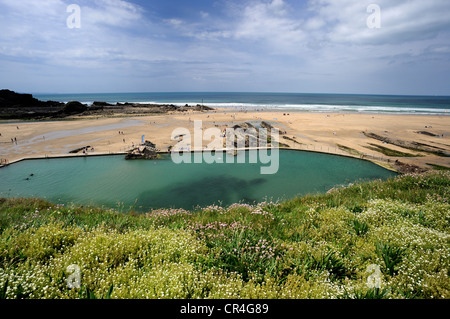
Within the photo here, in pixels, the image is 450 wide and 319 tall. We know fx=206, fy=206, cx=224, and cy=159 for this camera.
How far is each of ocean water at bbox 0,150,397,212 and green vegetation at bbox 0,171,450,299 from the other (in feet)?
24.7

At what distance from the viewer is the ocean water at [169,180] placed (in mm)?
15203

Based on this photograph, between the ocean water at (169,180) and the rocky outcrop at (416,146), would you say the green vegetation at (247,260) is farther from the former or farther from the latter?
the rocky outcrop at (416,146)

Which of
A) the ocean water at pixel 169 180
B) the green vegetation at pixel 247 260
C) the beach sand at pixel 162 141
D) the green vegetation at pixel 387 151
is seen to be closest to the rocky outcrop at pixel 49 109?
the beach sand at pixel 162 141

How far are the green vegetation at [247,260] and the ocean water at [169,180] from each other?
753cm

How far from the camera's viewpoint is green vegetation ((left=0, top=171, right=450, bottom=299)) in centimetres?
390

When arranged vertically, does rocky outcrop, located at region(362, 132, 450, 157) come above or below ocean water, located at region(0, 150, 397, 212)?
above

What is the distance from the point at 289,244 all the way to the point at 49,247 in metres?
6.16

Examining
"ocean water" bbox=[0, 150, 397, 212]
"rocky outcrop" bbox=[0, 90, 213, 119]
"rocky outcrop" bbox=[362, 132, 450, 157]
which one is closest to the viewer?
"ocean water" bbox=[0, 150, 397, 212]

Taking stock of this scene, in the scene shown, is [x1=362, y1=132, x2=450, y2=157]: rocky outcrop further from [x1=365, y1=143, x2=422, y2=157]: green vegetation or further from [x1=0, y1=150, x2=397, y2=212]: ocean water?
[x1=0, y1=150, x2=397, y2=212]: ocean water

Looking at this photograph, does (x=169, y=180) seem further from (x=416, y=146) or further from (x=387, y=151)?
(x=416, y=146)

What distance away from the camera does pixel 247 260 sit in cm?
496

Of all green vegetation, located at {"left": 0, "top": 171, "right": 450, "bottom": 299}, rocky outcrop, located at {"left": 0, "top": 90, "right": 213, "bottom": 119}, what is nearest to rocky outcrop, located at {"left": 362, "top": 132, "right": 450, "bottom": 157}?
green vegetation, located at {"left": 0, "top": 171, "right": 450, "bottom": 299}
